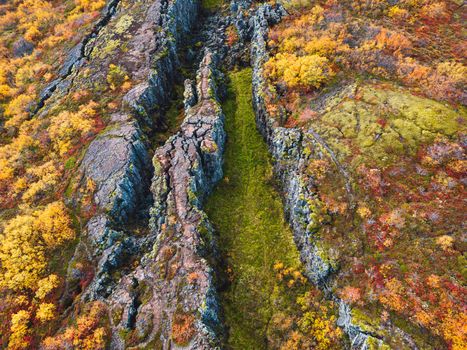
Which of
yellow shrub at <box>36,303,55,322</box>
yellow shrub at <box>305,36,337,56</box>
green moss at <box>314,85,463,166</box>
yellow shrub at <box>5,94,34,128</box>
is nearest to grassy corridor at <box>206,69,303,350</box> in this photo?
green moss at <box>314,85,463,166</box>

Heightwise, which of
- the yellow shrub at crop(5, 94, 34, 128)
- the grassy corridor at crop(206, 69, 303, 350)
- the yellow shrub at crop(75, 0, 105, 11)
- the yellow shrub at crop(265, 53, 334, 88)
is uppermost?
the yellow shrub at crop(75, 0, 105, 11)

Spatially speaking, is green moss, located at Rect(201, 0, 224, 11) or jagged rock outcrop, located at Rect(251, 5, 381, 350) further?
green moss, located at Rect(201, 0, 224, 11)

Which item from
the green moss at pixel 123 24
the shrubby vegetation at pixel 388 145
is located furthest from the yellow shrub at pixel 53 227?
the green moss at pixel 123 24

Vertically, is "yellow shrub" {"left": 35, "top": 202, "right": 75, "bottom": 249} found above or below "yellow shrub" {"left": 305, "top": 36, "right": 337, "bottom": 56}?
below

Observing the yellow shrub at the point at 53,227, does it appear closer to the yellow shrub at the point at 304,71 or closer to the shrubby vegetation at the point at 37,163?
the shrubby vegetation at the point at 37,163

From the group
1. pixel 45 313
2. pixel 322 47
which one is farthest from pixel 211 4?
pixel 45 313

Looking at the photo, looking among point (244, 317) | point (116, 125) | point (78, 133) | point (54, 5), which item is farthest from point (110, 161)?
point (54, 5)

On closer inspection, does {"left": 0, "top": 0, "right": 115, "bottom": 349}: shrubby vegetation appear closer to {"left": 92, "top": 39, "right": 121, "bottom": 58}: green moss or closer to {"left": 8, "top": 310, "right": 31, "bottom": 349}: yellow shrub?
{"left": 8, "top": 310, "right": 31, "bottom": 349}: yellow shrub
